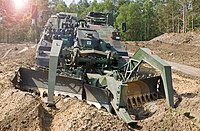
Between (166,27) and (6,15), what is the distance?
24.4 meters

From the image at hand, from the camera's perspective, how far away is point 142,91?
29.0 feet

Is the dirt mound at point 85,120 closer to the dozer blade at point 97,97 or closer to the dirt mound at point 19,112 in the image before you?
the dirt mound at point 19,112

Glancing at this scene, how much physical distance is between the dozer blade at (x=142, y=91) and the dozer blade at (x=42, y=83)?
1213 millimetres

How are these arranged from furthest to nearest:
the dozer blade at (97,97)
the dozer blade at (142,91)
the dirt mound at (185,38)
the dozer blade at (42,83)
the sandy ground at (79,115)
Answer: the dirt mound at (185,38) → the dozer blade at (42,83) → the dozer blade at (142,91) → the dozer blade at (97,97) → the sandy ground at (79,115)

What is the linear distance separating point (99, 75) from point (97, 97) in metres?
1.03

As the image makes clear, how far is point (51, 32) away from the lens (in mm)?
11828

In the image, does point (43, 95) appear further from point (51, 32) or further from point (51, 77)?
point (51, 32)

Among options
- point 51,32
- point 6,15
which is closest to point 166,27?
point 6,15

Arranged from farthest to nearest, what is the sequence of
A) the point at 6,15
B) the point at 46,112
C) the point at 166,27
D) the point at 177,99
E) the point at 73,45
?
1. the point at 6,15
2. the point at 166,27
3. the point at 73,45
4. the point at 177,99
5. the point at 46,112

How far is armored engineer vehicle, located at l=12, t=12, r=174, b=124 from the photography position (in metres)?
7.99

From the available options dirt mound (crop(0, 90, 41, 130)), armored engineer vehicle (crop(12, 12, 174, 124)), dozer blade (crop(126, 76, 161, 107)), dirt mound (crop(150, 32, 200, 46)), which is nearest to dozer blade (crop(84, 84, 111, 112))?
armored engineer vehicle (crop(12, 12, 174, 124))

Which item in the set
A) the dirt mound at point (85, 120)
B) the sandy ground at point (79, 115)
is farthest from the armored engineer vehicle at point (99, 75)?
the dirt mound at point (85, 120)

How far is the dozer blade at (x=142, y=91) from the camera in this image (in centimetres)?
849

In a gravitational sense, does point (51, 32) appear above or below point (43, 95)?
above
